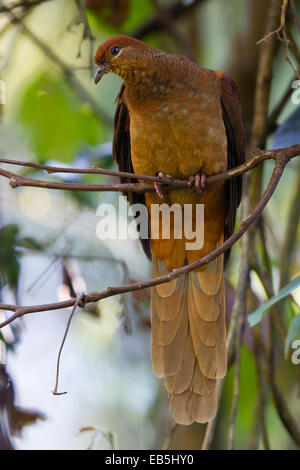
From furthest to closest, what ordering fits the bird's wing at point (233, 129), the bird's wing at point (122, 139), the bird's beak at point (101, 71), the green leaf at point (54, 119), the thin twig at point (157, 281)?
1. the green leaf at point (54, 119)
2. the bird's wing at point (122, 139)
3. the bird's wing at point (233, 129)
4. the bird's beak at point (101, 71)
5. the thin twig at point (157, 281)

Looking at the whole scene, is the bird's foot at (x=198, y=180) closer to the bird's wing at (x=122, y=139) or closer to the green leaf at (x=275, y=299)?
the bird's wing at (x=122, y=139)

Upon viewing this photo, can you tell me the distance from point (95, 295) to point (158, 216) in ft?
4.61

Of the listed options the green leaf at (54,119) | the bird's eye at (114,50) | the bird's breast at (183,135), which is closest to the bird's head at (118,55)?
the bird's eye at (114,50)

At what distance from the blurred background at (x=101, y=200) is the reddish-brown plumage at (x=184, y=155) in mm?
446

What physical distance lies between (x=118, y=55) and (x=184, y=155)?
1.67 ft

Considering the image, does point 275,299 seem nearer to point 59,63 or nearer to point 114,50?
point 114,50

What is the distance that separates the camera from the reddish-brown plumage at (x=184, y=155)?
261cm

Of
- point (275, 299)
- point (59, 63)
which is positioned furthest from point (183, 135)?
point (59, 63)

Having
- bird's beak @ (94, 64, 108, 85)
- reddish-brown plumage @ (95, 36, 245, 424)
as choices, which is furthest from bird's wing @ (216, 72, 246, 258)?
bird's beak @ (94, 64, 108, 85)

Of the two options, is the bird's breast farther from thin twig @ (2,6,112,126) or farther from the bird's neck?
thin twig @ (2,6,112,126)

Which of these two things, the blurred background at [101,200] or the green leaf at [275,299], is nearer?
the green leaf at [275,299]

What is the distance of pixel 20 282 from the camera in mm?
2967

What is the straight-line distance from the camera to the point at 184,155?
8.63 ft

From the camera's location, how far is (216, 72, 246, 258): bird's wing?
9.12 ft
